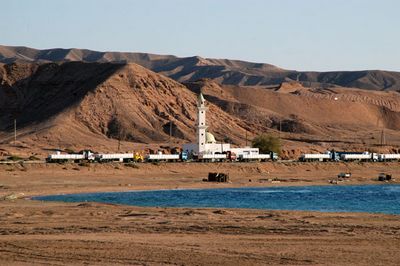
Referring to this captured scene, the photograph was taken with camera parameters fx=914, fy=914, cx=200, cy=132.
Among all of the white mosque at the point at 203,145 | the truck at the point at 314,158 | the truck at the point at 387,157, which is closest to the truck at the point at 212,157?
the white mosque at the point at 203,145

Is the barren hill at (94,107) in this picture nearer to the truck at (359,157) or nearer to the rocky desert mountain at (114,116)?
the rocky desert mountain at (114,116)

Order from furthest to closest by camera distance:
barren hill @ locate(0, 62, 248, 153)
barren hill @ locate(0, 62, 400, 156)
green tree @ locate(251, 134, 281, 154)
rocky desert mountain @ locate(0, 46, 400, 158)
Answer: barren hill @ locate(0, 62, 248, 153)
barren hill @ locate(0, 62, 400, 156)
rocky desert mountain @ locate(0, 46, 400, 158)
green tree @ locate(251, 134, 281, 154)

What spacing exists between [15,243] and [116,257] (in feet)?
12.3

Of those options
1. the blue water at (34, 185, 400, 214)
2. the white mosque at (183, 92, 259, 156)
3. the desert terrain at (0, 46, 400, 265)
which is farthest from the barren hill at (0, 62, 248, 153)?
the blue water at (34, 185, 400, 214)

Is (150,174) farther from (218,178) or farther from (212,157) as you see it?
(212,157)

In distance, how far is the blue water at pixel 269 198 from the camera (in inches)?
1865

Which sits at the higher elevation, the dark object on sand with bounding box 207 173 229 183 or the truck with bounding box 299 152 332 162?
the truck with bounding box 299 152 332 162

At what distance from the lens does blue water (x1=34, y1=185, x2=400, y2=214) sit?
1865 inches

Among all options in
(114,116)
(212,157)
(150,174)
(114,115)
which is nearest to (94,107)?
(114,115)

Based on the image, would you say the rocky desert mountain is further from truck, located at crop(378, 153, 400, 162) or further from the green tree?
truck, located at crop(378, 153, 400, 162)

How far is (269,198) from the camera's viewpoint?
55.0m

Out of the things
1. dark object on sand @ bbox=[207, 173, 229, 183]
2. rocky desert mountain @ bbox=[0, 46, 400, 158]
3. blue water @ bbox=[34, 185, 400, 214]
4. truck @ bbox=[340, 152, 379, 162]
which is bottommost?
blue water @ bbox=[34, 185, 400, 214]

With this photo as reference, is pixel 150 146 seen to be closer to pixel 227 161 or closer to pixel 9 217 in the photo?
pixel 227 161

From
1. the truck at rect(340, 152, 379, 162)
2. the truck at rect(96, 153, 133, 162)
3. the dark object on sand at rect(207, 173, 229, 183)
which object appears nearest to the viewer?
the dark object on sand at rect(207, 173, 229, 183)
